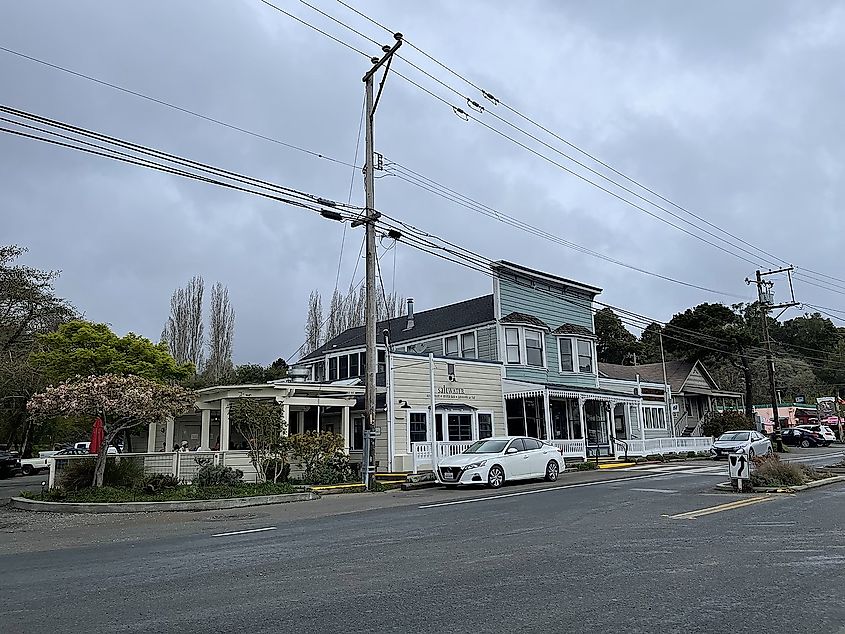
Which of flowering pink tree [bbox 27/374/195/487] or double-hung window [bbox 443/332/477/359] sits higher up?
double-hung window [bbox 443/332/477/359]

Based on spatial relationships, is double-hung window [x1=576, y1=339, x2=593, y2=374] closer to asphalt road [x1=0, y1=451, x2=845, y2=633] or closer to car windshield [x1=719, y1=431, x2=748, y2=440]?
car windshield [x1=719, y1=431, x2=748, y2=440]

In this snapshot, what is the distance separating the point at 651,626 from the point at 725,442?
29.2 metres

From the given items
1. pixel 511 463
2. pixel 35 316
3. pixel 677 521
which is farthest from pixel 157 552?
pixel 35 316

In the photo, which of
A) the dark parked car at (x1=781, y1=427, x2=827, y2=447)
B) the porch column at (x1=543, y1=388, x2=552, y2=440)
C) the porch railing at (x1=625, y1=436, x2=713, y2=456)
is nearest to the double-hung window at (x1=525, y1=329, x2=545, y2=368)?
the porch column at (x1=543, y1=388, x2=552, y2=440)

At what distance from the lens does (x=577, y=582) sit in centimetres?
720

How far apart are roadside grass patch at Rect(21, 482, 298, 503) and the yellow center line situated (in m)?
10.8

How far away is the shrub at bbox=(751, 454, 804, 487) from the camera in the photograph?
1684 centimetres

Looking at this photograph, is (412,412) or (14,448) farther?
(14,448)

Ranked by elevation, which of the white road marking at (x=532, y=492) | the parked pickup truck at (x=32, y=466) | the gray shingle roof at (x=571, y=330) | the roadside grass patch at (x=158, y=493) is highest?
the gray shingle roof at (x=571, y=330)

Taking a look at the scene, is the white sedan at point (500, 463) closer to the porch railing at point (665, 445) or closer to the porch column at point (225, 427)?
the porch column at point (225, 427)

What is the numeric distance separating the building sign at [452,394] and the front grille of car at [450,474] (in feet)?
21.9

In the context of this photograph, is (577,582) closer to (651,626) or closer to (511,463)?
(651,626)

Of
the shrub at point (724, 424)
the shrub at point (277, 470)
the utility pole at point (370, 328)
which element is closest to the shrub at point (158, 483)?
the shrub at point (277, 470)

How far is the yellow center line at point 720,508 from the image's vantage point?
12.4 m
